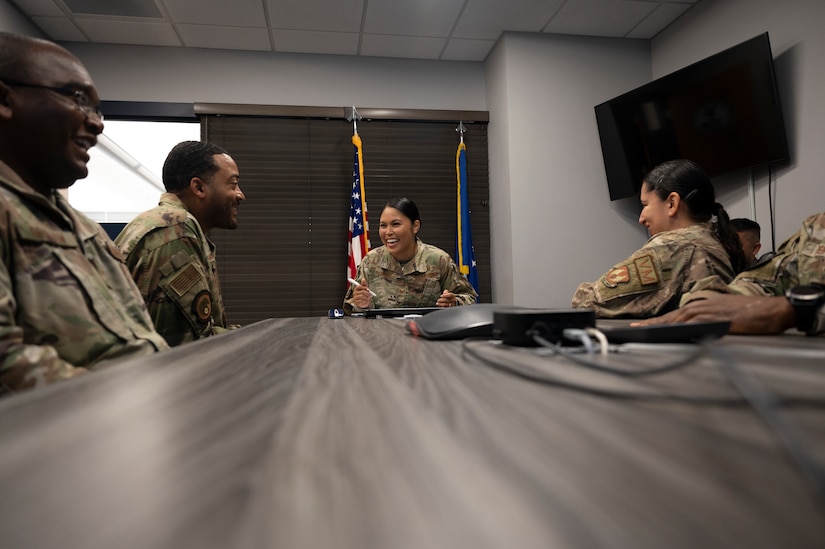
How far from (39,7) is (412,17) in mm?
2284

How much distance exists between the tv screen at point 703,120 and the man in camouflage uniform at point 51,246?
3.00m

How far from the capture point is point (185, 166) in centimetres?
179

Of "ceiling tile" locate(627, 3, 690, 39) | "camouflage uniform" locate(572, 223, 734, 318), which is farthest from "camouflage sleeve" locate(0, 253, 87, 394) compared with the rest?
"ceiling tile" locate(627, 3, 690, 39)

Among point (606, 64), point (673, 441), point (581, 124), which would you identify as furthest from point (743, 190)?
point (673, 441)

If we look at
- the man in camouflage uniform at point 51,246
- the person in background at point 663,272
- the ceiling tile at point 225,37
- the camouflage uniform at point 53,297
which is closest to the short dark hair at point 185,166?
the man in camouflage uniform at point 51,246

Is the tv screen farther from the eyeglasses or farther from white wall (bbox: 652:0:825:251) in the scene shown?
the eyeglasses

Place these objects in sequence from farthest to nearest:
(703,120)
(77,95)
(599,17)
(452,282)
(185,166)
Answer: (599,17) < (703,120) < (452,282) < (185,166) < (77,95)

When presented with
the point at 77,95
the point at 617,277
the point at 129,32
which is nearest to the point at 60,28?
the point at 129,32

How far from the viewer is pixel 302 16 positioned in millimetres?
3021

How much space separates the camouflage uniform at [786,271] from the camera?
1021 millimetres

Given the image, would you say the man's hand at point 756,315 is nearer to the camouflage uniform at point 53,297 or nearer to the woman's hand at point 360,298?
the camouflage uniform at point 53,297

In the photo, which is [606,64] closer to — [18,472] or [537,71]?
[537,71]

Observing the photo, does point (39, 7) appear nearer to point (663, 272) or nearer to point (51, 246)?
point (51, 246)

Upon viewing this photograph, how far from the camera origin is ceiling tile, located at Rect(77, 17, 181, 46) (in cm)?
305
